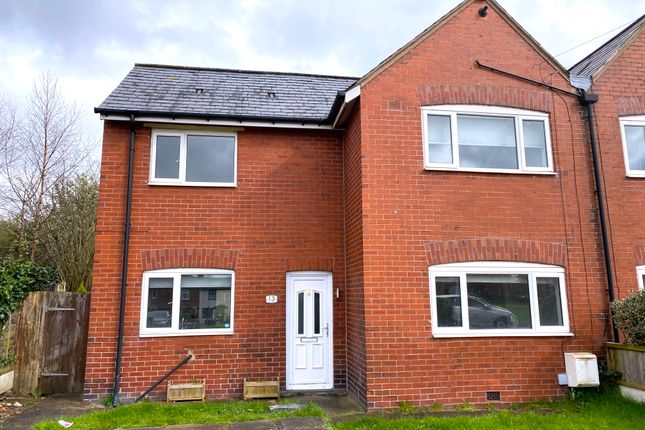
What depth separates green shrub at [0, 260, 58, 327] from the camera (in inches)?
309

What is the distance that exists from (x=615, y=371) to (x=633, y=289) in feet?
5.24

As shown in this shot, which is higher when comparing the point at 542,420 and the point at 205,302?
the point at 205,302

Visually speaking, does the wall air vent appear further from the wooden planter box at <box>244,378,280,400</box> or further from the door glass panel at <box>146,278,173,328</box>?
the door glass panel at <box>146,278,173,328</box>

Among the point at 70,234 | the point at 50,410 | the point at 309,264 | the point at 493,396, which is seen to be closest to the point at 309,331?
the point at 309,264

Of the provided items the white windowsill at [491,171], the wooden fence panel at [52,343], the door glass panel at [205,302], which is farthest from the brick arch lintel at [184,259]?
the white windowsill at [491,171]

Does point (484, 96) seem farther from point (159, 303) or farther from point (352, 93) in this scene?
point (159, 303)

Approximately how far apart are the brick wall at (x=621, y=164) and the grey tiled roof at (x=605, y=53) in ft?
0.58

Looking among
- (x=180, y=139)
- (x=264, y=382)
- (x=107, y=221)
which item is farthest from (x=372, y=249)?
(x=107, y=221)

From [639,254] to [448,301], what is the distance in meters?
3.85

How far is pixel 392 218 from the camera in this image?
747 cm

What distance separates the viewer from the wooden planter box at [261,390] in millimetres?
7719

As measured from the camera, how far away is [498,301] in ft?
24.5

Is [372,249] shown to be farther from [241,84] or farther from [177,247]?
[241,84]

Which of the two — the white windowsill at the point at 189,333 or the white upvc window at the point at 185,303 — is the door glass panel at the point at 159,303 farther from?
the white windowsill at the point at 189,333
